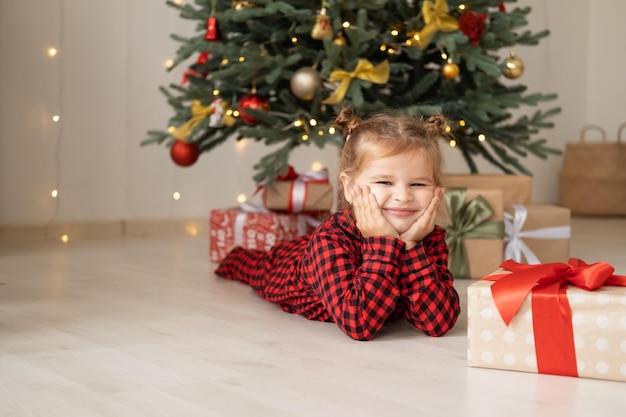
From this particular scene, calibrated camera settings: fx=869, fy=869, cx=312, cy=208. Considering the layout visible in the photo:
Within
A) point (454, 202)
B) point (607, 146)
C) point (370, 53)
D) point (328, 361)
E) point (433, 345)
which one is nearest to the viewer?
point (328, 361)

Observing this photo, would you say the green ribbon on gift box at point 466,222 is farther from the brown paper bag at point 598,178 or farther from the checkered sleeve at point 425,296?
the brown paper bag at point 598,178

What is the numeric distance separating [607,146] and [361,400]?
3987mm

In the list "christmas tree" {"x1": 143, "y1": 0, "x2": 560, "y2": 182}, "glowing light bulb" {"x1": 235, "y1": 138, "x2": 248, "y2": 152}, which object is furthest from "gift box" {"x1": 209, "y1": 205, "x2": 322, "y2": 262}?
"glowing light bulb" {"x1": 235, "y1": 138, "x2": 248, "y2": 152}

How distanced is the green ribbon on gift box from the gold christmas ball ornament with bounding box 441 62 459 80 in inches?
14.4

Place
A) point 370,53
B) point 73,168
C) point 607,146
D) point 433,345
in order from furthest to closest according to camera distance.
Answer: point 607,146, point 73,168, point 370,53, point 433,345

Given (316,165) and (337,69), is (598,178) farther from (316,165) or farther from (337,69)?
(337,69)

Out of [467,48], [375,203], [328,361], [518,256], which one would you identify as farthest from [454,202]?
[328,361]

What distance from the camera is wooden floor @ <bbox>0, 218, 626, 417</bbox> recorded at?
1.23 meters

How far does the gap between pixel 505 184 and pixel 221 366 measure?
59.2 inches

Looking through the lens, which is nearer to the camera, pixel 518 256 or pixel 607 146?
pixel 518 256

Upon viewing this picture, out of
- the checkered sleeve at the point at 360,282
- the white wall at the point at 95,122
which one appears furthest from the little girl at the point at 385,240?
the white wall at the point at 95,122

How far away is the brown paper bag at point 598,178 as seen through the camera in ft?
15.9

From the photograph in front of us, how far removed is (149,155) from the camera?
366 cm

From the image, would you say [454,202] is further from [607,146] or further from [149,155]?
[607,146]
